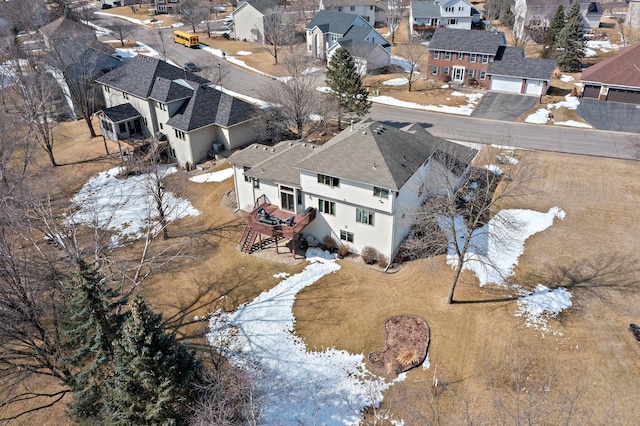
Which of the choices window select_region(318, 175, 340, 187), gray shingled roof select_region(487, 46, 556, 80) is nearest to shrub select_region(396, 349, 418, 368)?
window select_region(318, 175, 340, 187)

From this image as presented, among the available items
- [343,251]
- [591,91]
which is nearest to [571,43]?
[591,91]

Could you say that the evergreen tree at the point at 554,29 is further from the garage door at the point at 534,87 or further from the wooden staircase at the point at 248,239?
the wooden staircase at the point at 248,239

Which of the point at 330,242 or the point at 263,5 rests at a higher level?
the point at 263,5

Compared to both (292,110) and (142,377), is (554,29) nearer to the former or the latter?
(292,110)

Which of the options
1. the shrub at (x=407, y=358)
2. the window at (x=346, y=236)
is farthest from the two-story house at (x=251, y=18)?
the shrub at (x=407, y=358)

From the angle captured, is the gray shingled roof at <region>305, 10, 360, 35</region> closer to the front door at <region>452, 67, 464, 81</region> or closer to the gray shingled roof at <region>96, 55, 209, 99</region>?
A: the front door at <region>452, 67, 464, 81</region>

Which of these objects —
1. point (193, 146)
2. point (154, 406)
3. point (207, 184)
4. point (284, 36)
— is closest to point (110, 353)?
point (154, 406)

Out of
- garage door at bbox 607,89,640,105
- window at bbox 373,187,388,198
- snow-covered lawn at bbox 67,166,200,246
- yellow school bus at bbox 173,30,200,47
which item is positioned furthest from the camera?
yellow school bus at bbox 173,30,200,47

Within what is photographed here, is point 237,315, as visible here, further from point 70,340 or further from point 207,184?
point 207,184
